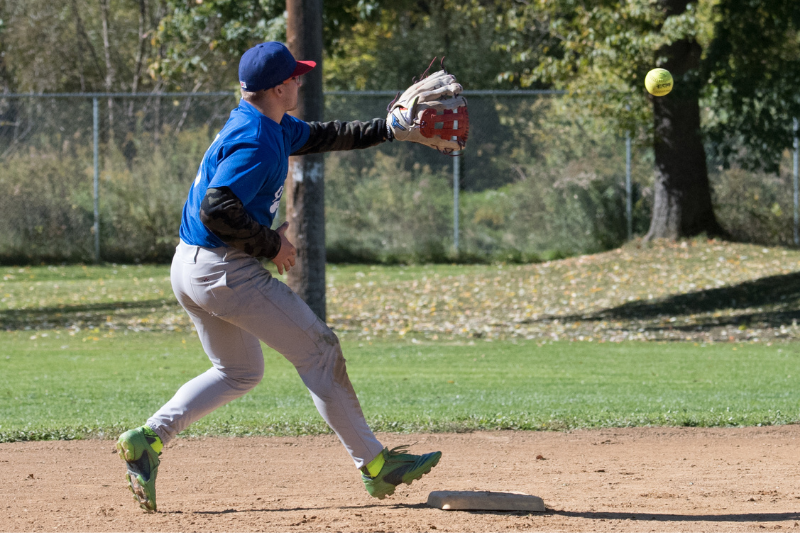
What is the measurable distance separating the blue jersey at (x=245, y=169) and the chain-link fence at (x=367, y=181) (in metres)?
14.1

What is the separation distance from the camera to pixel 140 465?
4066mm

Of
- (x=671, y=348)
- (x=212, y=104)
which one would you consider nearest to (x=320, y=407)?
(x=671, y=348)

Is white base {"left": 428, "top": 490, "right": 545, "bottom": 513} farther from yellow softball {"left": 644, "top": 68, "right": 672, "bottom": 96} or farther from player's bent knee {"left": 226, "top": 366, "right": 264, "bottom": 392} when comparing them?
yellow softball {"left": 644, "top": 68, "right": 672, "bottom": 96}

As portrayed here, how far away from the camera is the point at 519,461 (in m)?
5.43

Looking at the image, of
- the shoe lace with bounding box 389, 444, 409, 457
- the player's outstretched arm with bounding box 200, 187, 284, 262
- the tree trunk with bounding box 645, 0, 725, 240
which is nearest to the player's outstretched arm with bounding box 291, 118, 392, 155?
the player's outstretched arm with bounding box 200, 187, 284, 262

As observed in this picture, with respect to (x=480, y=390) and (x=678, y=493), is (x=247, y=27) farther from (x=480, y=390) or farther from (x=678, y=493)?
(x=678, y=493)

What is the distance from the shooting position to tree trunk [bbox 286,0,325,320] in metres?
10.9

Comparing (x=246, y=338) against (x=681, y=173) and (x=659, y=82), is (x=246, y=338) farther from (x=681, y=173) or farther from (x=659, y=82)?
(x=681, y=173)

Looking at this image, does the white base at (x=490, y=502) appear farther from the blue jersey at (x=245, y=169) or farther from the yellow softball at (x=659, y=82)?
the yellow softball at (x=659, y=82)

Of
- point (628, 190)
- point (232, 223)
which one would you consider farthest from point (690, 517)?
point (628, 190)

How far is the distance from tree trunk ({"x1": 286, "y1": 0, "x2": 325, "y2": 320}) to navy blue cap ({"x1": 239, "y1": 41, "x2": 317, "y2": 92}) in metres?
6.99

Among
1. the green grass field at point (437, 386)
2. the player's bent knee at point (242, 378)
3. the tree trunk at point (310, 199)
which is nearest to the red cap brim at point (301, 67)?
the player's bent knee at point (242, 378)

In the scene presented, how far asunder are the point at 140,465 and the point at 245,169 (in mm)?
1456

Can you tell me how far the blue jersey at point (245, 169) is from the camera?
3.73m
